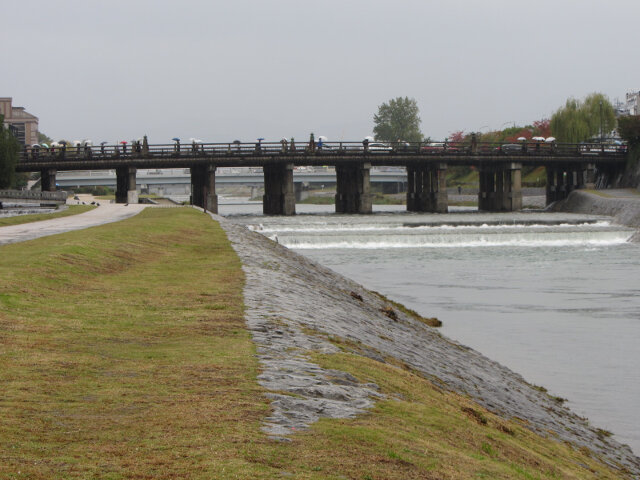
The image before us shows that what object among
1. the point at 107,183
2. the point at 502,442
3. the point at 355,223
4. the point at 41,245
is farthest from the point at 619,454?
the point at 107,183

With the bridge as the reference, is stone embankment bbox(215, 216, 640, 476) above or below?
→ below

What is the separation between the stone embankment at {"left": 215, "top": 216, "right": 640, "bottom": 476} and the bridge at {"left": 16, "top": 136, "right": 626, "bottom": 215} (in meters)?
69.4

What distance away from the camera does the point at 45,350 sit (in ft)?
41.0

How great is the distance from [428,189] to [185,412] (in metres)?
104

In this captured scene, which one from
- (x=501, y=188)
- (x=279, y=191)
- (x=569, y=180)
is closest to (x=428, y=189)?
(x=501, y=188)

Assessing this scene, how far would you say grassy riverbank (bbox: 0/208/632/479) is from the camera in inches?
307

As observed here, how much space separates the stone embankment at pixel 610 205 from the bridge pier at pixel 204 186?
38.8 m

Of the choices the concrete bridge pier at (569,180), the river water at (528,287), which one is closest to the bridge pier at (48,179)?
the river water at (528,287)

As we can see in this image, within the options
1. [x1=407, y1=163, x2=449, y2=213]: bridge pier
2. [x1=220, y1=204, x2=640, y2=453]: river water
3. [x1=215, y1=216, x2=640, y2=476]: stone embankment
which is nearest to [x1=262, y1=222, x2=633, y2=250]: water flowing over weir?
[x1=220, y1=204, x2=640, y2=453]: river water

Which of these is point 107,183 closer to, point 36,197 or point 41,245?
point 36,197

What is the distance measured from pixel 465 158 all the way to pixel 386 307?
80067 mm

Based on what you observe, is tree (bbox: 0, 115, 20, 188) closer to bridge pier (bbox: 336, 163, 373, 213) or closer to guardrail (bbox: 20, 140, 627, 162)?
guardrail (bbox: 20, 140, 627, 162)

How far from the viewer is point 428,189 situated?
112 metres

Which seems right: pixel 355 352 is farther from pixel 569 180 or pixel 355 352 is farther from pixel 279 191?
Result: pixel 569 180
